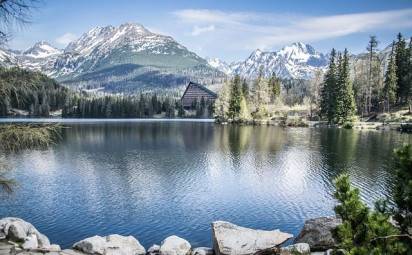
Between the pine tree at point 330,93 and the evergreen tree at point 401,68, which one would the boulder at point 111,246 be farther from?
the evergreen tree at point 401,68

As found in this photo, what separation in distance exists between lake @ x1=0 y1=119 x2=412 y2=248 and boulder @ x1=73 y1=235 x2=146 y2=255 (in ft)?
11.0

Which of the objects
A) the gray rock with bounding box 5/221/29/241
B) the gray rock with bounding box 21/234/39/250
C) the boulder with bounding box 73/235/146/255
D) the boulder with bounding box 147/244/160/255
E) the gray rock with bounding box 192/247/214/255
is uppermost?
the gray rock with bounding box 5/221/29/241

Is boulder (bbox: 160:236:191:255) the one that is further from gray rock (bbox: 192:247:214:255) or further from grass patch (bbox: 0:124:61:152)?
grass patch (bbox: 0:124:61:152)

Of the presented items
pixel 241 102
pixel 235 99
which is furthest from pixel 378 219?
pixel 235 99

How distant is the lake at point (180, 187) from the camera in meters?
31.3

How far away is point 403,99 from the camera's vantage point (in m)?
133

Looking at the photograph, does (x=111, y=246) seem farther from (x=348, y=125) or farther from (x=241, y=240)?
(x=348, y=125)

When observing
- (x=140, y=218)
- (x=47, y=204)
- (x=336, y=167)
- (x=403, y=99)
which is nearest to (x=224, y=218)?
(x=140, y=218)

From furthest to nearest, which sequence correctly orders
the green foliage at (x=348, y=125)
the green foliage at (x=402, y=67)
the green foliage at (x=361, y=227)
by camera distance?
1. the green foliage at (x=402, y=67)
2. the green foliage at (x=348, y=125)
3. the green foliage at (x=361, y=227)

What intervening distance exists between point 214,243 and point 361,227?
13445 mm

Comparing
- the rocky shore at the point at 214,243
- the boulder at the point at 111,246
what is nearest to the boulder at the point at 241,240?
the rocky shore at the point at 214,243

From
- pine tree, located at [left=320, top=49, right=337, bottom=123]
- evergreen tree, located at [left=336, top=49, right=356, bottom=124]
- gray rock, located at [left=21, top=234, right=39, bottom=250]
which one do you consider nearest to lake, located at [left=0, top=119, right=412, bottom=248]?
gray rock, located at [left=21, top=234, right=39, bottom=250]

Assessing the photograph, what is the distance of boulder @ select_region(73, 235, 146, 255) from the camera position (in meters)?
23.0

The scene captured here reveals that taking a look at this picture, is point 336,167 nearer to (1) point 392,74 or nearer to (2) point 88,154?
(2) point 88,154
